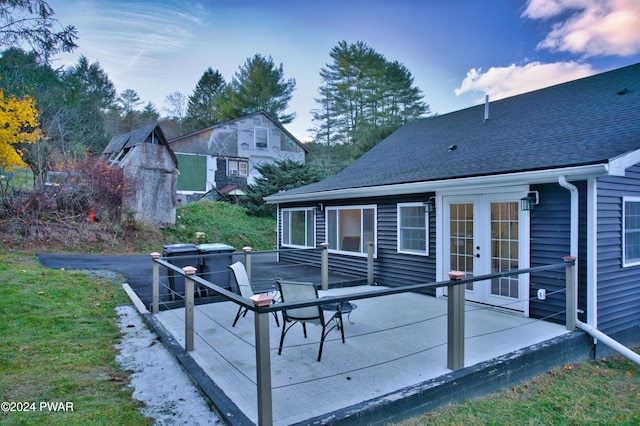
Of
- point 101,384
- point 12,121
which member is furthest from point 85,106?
point 101,384

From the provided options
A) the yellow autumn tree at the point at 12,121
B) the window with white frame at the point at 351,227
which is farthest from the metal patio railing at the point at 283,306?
the yellow autumn tree at the point at 12,121

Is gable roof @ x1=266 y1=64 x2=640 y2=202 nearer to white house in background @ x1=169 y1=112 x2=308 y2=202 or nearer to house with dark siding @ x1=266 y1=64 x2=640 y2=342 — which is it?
house with dark siding @ x1=266 y1=64 x2=640 y2=342

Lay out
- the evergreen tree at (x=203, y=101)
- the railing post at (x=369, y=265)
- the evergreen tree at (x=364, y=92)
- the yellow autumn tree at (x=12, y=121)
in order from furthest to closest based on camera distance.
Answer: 1. the evergreen tree at (x=203, y=101)
2. the evergreen tree at (x=364, y=92)
3. the yellow autumn tree at (x=12, y=121)
4. the railing post at (x=369, y=265)

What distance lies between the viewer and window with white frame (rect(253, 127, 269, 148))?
2258cm

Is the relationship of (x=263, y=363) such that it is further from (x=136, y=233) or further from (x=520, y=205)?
(x=136, y=233)

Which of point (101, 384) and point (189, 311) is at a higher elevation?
point (189, 311)

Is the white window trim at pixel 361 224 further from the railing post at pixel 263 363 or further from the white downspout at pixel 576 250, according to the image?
the railing post at pixel 263 363

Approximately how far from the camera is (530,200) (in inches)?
209

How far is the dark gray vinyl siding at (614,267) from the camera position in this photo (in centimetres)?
490

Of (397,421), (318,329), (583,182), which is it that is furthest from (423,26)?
(397,421)

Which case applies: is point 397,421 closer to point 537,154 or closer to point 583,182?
point 583,182

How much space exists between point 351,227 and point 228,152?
15.0 metres

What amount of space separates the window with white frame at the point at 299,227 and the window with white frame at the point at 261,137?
1255 cm

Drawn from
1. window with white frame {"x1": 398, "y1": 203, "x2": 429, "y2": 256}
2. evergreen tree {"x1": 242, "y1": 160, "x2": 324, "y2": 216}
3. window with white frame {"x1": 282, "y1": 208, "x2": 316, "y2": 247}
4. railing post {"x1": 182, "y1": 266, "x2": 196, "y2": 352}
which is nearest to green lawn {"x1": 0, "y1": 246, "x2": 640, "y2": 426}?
railing post {"x1": 182, "y1": 266, "x2": 196, "y2": 352}
